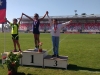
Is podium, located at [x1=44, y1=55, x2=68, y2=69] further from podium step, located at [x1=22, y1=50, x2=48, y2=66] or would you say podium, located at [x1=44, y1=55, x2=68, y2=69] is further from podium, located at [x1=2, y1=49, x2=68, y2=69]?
podium step, located at [x1=22, y1=50, x2=48, y2=66]

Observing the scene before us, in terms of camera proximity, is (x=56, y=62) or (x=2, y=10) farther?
(x=2, y=10)

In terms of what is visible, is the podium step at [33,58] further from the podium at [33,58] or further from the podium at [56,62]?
the podium at [56,62]

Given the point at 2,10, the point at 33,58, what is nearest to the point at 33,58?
the point at 33,58

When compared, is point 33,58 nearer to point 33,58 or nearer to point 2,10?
point 33,58

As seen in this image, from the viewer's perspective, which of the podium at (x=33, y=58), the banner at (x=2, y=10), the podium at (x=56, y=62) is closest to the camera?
the podium at (x=56, y=62)

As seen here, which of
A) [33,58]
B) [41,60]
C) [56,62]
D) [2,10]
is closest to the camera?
[56,62]

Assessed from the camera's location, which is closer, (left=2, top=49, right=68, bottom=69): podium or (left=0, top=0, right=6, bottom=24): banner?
(left=2, top=49, right=68, bottom=69): podium

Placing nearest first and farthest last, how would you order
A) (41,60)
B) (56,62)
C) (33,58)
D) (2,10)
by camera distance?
1. (56,62)
2. (41,60)
3. (33,58)
4. (2,10)

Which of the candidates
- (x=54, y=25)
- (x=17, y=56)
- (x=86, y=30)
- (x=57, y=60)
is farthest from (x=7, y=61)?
(x=86, y=30)

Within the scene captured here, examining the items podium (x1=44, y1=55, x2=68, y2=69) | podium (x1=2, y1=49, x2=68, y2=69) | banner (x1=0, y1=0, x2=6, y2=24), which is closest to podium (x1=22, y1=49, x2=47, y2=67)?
podium (x1=2, y1=49, x2=68, y2=69)

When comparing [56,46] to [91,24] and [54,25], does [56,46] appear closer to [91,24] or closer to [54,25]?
[54,25]

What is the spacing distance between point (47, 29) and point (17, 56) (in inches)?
2710

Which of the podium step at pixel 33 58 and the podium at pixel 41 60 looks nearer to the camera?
the podium at pixel 41 60

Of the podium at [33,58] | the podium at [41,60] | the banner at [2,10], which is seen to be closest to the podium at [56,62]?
the podium at [41,60]
